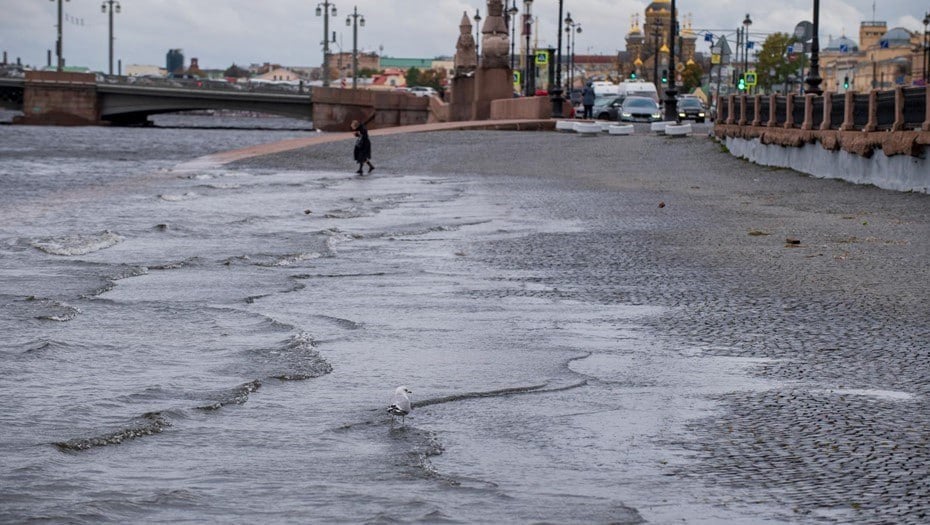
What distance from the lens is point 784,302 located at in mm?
10445

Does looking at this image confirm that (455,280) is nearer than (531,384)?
No

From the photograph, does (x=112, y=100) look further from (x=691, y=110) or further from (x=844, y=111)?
(x=844, y=111)

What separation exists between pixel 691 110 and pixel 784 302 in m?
64.3

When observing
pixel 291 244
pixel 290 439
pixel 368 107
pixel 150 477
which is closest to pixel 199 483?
pixel 150 477

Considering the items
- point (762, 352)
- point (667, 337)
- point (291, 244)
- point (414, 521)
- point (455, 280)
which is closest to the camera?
point (414, 521)

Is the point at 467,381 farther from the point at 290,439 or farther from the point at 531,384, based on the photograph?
the point at 290,439

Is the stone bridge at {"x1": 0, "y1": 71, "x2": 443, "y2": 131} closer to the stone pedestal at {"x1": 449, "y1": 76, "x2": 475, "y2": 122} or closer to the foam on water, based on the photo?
the stone pedestal at {"x1": 449, "y1": 76, "x2": 475, "y2": 122}

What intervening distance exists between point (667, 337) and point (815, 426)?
2.59 meters

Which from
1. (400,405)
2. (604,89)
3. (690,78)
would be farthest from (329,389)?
(690,78)

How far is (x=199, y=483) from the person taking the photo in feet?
17.8

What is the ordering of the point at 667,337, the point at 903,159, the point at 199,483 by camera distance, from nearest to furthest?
the point at 199,483 < the point at 667,337 < the point at 903,159

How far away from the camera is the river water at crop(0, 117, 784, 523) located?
529cm

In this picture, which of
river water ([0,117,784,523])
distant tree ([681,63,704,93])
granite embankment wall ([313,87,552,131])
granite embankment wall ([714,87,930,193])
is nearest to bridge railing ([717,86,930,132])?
granite embankment wall ([714,87,930,193])

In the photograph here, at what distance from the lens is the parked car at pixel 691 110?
238 feet
